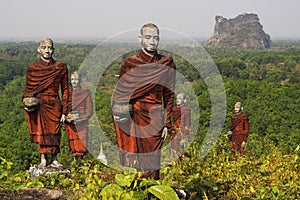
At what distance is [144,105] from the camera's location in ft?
15.4

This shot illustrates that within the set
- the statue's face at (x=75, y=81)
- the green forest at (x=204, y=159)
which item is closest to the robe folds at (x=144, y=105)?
the green forest at (x=204, y=159)

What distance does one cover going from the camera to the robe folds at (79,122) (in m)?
7.16

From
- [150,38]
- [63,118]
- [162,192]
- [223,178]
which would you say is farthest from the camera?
[63,118]

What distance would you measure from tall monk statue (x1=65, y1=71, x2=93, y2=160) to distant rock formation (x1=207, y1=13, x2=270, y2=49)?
111 metres

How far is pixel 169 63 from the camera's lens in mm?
4746

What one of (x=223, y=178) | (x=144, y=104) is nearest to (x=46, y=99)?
(x=144, y=104)

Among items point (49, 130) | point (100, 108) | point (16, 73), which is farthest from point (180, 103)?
point (16, 73)

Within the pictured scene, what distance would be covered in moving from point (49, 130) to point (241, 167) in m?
2.92

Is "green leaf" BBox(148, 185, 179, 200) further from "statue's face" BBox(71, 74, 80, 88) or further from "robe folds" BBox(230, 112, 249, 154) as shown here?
"robe folds" BBox(230, 112, 249, 154)

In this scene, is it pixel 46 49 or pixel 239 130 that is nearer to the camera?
pixel 46 49

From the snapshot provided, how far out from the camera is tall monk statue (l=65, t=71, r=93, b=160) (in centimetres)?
714

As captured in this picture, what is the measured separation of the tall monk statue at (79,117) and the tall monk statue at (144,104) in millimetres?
2436

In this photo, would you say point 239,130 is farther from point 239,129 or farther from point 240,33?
point 240,33

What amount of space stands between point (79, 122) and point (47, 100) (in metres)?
0.96
